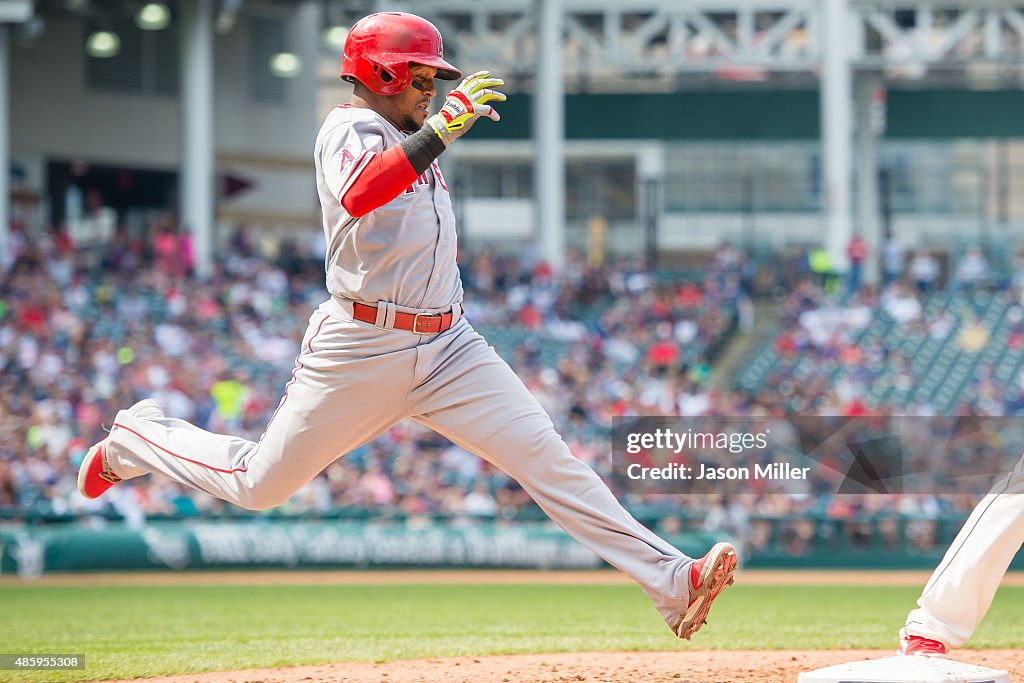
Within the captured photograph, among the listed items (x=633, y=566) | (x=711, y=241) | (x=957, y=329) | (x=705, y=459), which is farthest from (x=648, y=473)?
(x=711, y=241)

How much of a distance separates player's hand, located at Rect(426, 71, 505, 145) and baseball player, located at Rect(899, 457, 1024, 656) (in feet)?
6.68

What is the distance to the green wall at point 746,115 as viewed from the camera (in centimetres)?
2861

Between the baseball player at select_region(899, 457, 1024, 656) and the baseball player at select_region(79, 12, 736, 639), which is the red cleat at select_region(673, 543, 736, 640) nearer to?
the baseball player at select_region(79, 12, 736, 639)

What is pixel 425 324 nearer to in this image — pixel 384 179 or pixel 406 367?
pixel 406 367

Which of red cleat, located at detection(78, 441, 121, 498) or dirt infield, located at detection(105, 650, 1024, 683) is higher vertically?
red cleat, located at detection(78, 441, 121, 498)

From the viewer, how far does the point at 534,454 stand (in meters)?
5.01

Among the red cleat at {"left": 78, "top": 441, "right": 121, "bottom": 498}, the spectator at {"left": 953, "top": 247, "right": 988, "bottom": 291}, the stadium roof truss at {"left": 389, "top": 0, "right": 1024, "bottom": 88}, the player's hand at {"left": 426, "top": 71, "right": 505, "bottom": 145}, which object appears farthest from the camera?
the stadium roof truss at {"left": 389, "top": 0, "right": 1024, "bottom": 88}

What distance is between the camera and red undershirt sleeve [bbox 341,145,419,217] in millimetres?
4520

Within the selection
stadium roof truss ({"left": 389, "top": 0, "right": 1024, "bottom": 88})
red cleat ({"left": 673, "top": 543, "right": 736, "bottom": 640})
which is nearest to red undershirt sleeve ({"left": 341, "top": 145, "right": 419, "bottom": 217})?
red cleat ({"left": 673, "top": 543, "right": 736, "bottom": 640})

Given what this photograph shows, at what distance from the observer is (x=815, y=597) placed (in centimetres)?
1223

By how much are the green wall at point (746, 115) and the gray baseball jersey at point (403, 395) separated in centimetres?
2328

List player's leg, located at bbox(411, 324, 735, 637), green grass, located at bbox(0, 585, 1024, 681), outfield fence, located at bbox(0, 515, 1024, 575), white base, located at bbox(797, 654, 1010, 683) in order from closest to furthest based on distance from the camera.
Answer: white base, located at bbox(797, 654, 1010, 683)
player's leg, located at bbox(411, 324, 735, 637)
green grass, located at bbox(0, 585, 1024, 681)
outfield fence, located at bbox(0, 515, 1024, 575)

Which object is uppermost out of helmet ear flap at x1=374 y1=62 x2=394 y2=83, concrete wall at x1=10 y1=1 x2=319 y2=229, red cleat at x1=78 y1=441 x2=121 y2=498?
concrete wall at x1=10 y1=1 x2=319 y2=229

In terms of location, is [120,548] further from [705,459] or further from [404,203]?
[404,203]
